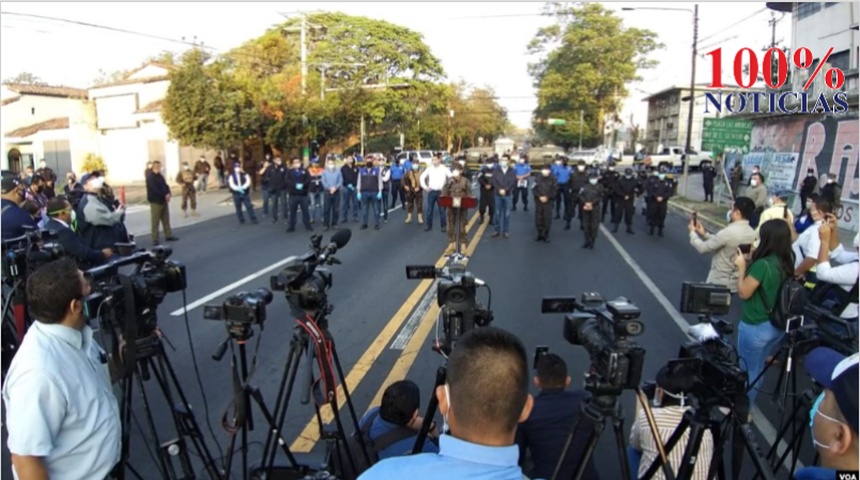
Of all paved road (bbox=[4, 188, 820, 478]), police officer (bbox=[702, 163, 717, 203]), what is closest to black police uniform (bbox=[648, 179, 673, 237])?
paved road (bbox=[4, 188, 820, 478])

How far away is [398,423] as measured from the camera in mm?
3291

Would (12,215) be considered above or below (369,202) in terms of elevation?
above

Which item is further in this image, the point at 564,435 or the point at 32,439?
the point at 564,435

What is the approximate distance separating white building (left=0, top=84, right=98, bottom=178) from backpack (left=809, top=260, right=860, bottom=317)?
32.7m

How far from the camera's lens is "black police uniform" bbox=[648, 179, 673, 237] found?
1366 cm

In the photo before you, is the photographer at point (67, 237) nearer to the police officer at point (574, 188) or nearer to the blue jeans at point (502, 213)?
the blue jeans at point (502, 213)

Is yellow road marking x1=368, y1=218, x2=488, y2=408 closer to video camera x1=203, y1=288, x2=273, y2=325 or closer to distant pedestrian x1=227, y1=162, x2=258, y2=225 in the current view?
video camera x1=203, y1=288, x2=273, y2=325

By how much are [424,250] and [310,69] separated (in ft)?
60.1

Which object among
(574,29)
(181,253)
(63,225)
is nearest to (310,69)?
(181,253)

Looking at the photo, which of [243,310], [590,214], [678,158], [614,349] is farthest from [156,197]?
[678,158]

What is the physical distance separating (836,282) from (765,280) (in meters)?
0.87

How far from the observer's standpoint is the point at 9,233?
6.12 m

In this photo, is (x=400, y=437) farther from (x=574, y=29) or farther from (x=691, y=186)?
(x=574, y=29)

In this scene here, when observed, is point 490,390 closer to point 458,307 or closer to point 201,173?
point 458,307
